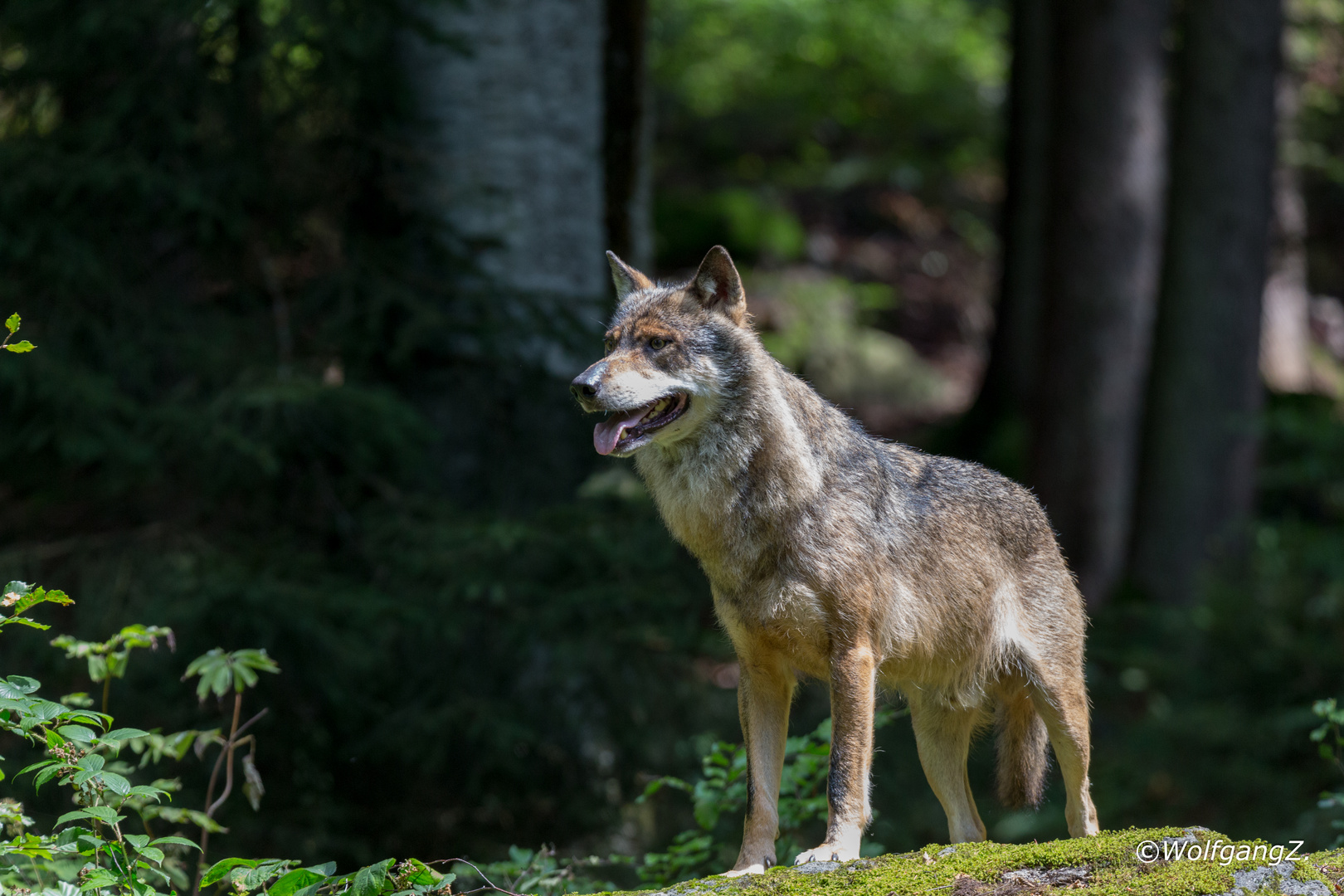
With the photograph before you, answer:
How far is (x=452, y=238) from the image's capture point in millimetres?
9070

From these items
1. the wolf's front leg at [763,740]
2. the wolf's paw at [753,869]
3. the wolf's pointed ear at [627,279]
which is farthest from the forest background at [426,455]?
the wolf's pointed ear at [627,279]

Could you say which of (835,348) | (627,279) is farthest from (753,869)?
(835,348)

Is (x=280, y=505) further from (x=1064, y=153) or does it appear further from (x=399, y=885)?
(x=1064, y=153)

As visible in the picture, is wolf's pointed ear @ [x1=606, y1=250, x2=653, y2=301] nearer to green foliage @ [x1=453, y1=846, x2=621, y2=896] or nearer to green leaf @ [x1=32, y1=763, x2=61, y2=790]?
green foliage @ [x1=453, y1=846, x2=621, y2=896]

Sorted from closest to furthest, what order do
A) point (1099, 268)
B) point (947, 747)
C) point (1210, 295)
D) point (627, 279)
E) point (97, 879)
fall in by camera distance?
point (97, 879) < point (627, 279) < point (947, 747) < point (1210, 295) < point (1099, 268)

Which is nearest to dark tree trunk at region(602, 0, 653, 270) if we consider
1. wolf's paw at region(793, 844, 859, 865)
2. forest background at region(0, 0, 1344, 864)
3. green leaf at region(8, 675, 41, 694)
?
forest background at region(0, 0, 1344, 864)

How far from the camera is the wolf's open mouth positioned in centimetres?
399

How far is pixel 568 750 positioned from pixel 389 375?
319 cm

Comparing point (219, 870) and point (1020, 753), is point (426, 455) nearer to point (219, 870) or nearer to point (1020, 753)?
point (1020, 753)

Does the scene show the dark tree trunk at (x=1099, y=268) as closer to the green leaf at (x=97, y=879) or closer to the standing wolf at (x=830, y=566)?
the standing wolf at (x=830, y=566)

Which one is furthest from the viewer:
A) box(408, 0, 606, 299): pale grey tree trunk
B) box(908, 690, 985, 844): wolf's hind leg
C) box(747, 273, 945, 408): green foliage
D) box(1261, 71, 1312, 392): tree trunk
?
box(747, 273, 945, 408): green foliage

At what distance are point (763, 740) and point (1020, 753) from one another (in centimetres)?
134

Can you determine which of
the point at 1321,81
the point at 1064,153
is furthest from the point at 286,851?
the point at 1321,81

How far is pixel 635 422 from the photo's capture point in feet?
13.4
